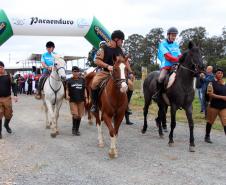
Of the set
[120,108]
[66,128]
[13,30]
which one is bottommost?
[66,128]

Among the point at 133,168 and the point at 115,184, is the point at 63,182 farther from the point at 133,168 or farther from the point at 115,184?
the point at 133,168

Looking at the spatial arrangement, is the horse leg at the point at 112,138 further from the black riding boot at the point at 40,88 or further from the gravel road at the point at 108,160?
the black riding boot at the point at 40,88

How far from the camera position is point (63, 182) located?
558cm

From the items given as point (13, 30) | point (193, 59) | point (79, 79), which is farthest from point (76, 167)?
point (13, 30)

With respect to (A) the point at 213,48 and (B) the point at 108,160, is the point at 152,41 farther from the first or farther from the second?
(B) the point at 108,160

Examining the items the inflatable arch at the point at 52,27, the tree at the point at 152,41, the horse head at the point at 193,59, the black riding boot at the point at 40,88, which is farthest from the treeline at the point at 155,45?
the horse head at the point at 193,59

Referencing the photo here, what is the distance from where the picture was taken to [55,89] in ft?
32.9

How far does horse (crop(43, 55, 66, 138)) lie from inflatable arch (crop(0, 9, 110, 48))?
199 inches

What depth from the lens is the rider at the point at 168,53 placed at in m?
Result: 8.71

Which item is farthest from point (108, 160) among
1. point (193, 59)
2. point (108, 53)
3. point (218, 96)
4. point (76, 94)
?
point (76, 94)

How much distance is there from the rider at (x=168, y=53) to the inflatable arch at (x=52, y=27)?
6659 millimetres

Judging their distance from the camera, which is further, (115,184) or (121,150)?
(121,150)

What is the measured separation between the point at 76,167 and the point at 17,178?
112cm

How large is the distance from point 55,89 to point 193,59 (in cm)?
416
